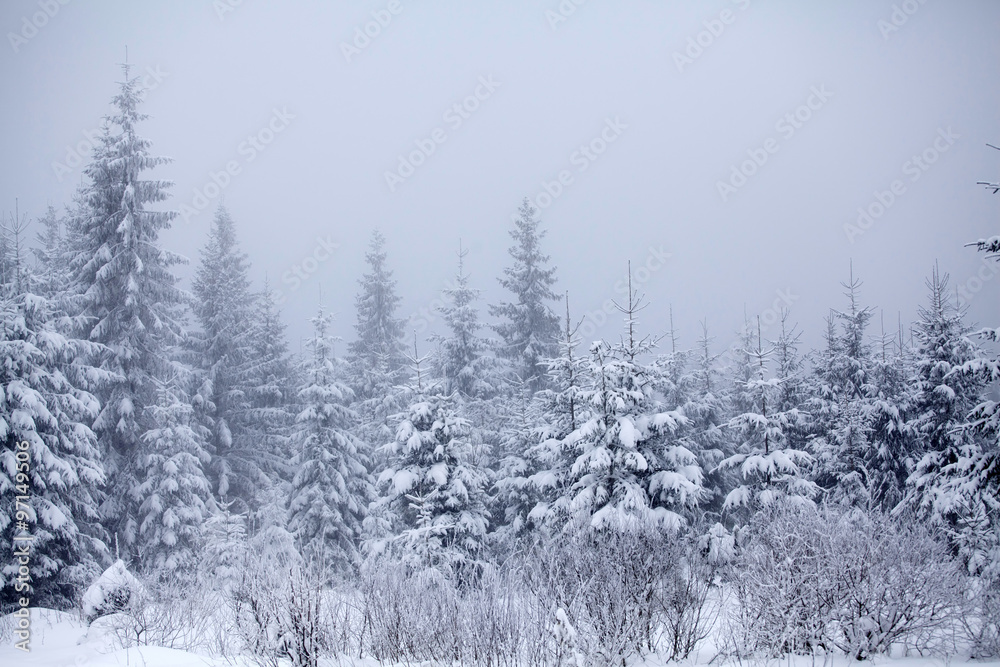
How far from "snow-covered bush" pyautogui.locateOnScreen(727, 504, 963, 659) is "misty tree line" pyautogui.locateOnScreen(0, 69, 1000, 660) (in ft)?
3.07

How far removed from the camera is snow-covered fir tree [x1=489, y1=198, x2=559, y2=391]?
105 feet

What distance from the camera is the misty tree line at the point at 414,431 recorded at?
1492 cm

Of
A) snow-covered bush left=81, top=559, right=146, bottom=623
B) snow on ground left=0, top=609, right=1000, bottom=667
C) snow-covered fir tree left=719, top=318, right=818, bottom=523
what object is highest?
snow-covered fir tree left=719, top=318, right=818, bottom=523

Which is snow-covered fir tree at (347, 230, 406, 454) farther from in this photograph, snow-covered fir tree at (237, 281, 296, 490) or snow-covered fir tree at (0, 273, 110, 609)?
snow-covered fir tree at (0, 273, 110, 609)

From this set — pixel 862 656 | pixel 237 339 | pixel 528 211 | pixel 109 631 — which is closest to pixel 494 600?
pixel 862 656

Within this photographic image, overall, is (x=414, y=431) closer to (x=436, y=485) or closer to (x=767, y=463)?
(x=436, y=485)

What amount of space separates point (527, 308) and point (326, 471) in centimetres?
1425

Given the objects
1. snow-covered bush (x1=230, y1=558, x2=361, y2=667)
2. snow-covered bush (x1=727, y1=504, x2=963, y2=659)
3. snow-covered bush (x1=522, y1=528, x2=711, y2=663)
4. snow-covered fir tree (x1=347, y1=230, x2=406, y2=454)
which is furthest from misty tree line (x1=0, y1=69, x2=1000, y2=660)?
snow-covered bush (x1=230, y1=558, x2=361, y2=667)

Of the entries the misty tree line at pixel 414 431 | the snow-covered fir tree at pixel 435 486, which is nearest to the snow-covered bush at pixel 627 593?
the misty tree line at pixel 414 431

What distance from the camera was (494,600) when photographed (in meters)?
7.89

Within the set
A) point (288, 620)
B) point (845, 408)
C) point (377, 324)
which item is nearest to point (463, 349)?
point (377, 324)

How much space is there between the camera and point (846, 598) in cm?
880

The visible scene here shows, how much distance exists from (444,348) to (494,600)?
73.0 ft

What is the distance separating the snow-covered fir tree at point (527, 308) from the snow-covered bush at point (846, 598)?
21.9m
